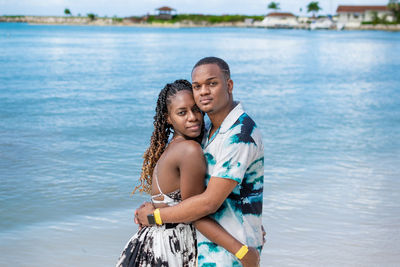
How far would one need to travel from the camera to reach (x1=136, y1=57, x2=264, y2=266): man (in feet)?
6.54

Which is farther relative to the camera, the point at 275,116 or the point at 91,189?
the point at 275,116

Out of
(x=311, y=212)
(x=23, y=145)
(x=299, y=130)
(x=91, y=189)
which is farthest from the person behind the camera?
(x=299, y=130)

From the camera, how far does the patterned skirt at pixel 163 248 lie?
7.23 feet

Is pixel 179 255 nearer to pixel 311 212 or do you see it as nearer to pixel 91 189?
pixel 311 212

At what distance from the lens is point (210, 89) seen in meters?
2.12

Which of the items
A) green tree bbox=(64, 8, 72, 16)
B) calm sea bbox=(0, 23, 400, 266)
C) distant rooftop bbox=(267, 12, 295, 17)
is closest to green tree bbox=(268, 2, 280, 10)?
distant rooftop bbox=(267, 12, 295, 17)

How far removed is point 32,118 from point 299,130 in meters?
6.82

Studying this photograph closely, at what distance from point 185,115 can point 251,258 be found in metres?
0.71

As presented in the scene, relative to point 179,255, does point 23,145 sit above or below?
below

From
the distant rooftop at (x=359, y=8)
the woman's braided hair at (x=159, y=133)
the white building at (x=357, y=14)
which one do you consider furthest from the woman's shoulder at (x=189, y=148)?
the distant rooftop at (x=359, y=8)

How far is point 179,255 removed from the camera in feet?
7.29


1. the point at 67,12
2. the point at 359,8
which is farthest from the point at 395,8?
the point at 67,12

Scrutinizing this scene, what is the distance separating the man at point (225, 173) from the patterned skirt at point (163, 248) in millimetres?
98

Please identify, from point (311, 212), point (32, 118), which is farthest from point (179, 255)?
point (32, 118)
